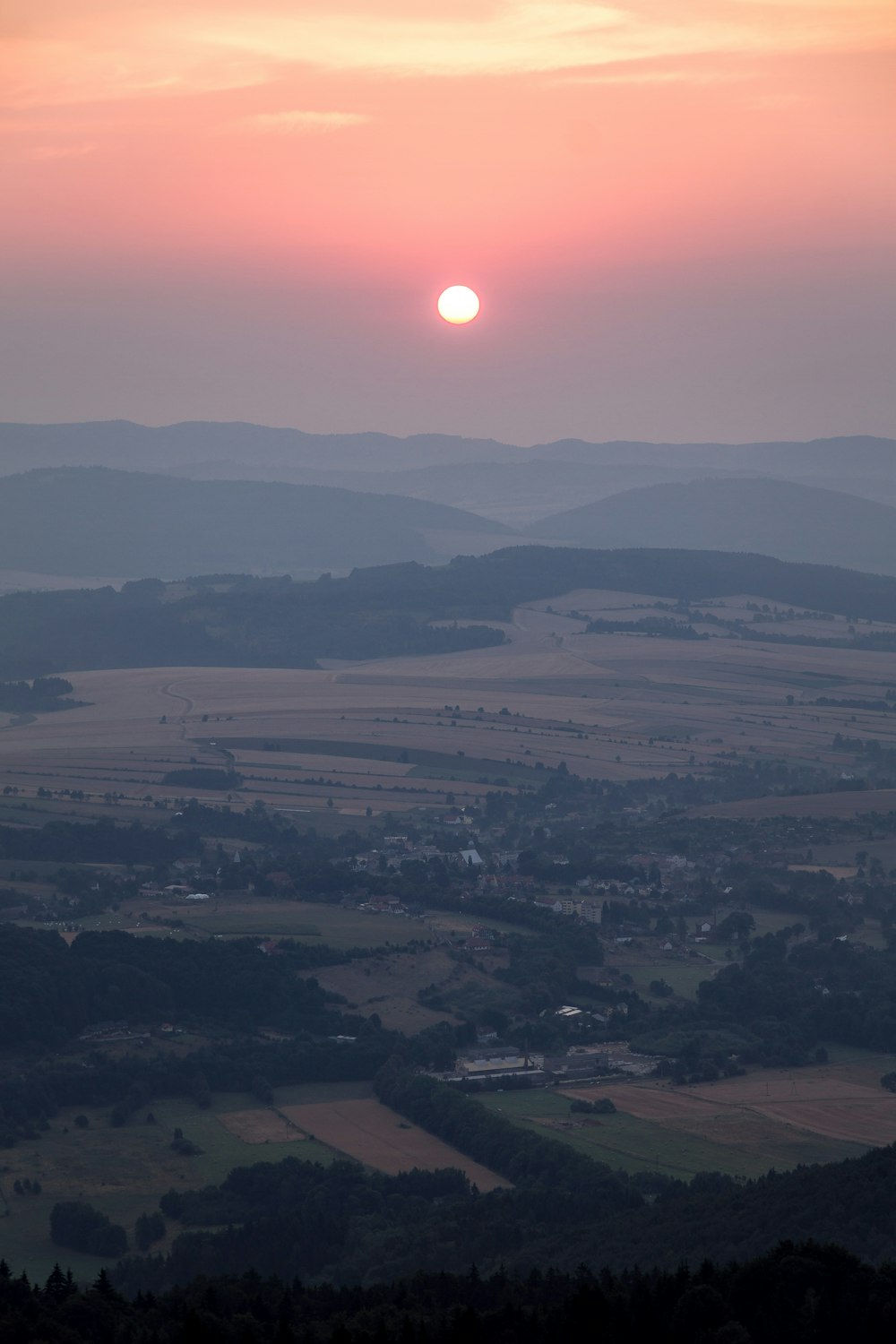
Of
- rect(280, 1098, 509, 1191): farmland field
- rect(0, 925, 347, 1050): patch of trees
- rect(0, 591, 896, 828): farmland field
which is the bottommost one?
rect(280, 1098, 509, 1191): farmland field

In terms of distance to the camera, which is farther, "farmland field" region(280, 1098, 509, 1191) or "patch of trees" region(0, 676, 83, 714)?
"patch of trees" region(0, 676, 83, 714)

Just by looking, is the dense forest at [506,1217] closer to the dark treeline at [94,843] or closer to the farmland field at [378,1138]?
the farmland field at [378,1138]

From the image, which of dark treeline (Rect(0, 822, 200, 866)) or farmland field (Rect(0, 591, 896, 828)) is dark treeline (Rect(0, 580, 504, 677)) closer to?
farmland field (Rect(0, 591, 896, 828))

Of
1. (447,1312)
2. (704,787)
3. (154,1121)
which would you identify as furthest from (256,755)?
(447,1312)

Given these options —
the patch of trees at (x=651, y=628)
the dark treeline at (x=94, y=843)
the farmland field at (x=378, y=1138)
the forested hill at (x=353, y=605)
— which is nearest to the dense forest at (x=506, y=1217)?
the farmland field at (x=378, y=1138)

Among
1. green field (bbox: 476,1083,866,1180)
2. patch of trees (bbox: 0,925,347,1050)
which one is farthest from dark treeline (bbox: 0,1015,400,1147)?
green field (bbox: 476,1083,866,1180)

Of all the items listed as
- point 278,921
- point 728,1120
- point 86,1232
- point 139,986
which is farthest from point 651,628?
point 86,1232
